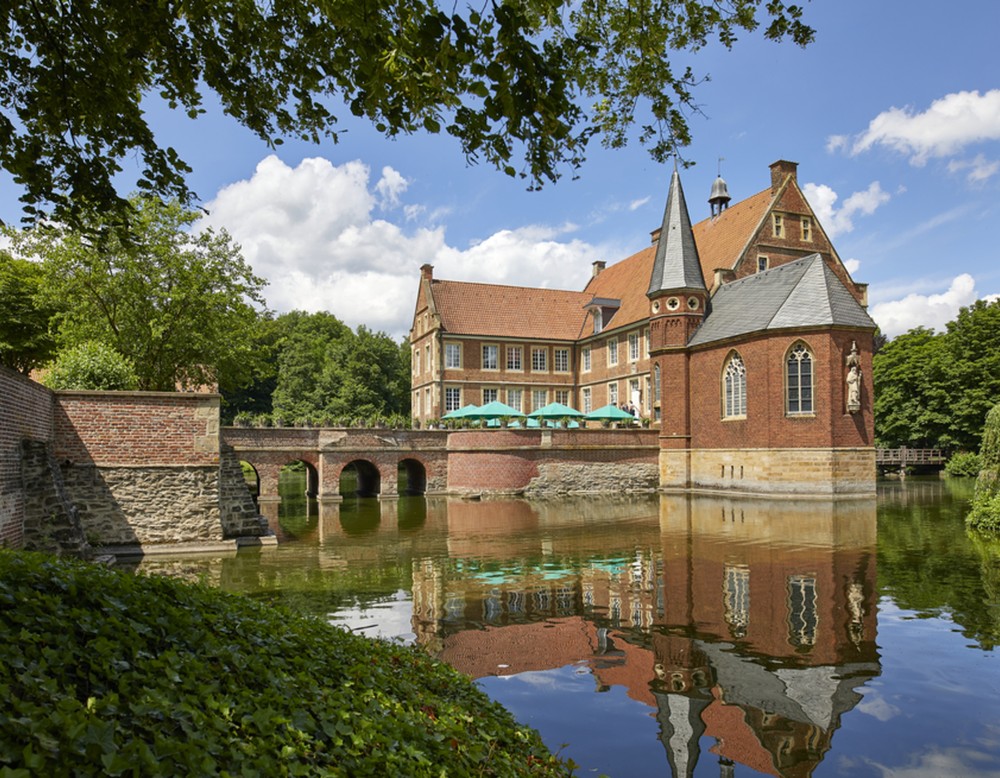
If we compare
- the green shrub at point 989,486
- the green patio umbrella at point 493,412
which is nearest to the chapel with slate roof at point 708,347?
the green patio umbrella at point 493,412

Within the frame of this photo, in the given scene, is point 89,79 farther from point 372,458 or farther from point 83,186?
point 372,458

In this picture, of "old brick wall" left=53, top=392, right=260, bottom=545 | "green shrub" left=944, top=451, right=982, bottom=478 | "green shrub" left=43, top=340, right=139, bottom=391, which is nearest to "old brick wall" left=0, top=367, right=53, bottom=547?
"old brick wall" left=53, top=392, right=260, bottom=545

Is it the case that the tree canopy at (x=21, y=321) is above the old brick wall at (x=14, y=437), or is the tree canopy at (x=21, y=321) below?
above

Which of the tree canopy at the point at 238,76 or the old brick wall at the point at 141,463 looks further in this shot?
the old brick wall at the point at 141,463

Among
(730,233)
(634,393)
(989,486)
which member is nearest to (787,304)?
(730,233)

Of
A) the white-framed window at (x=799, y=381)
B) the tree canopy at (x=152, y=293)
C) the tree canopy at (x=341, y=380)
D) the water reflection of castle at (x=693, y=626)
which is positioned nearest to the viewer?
the water reflection of castle at (x=693, y=626)

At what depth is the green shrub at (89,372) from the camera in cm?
1515

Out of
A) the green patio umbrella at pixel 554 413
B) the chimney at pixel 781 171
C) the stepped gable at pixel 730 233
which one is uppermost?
the chimney at pixel 781 171

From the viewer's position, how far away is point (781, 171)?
35375 mm

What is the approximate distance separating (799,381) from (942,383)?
24562 millimetres

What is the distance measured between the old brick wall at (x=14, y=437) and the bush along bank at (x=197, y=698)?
6.76m

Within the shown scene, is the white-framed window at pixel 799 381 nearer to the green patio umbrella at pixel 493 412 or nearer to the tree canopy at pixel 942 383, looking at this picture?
the green patio umbrella at pixel 493 412

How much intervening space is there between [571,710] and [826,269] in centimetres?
2685

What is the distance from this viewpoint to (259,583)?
11.6 meters
